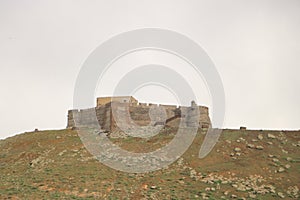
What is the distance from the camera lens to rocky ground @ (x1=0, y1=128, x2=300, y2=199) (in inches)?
1035

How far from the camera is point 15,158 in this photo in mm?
33812

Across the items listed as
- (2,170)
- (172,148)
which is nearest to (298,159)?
(172,148)

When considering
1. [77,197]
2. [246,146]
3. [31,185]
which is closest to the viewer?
[77,197]

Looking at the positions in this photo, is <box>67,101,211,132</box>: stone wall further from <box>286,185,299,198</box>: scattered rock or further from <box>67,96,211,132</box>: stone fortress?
<box>286,185,299,198</box>: scattered rock

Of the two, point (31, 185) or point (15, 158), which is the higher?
point (15, 158)

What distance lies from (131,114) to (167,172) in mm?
11625

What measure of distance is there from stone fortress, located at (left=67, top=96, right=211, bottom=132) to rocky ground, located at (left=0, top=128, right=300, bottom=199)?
3754 mm

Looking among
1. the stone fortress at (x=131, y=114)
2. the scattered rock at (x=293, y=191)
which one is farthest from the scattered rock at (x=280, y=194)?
the stone fortress at (x=131, y=114)

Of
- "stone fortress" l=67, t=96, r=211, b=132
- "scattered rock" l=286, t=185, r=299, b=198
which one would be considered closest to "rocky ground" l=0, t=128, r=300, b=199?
"scattered rock" l=286, t=185, r=299, b=198

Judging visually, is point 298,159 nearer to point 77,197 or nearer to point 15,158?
point 77,197

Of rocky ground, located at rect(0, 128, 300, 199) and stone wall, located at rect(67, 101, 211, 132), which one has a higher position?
stone wall, located at rect(67, 101, 211, 132)

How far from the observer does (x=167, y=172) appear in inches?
1156

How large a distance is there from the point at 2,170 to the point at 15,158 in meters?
2.55

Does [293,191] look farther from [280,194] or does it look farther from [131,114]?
[131,114]
